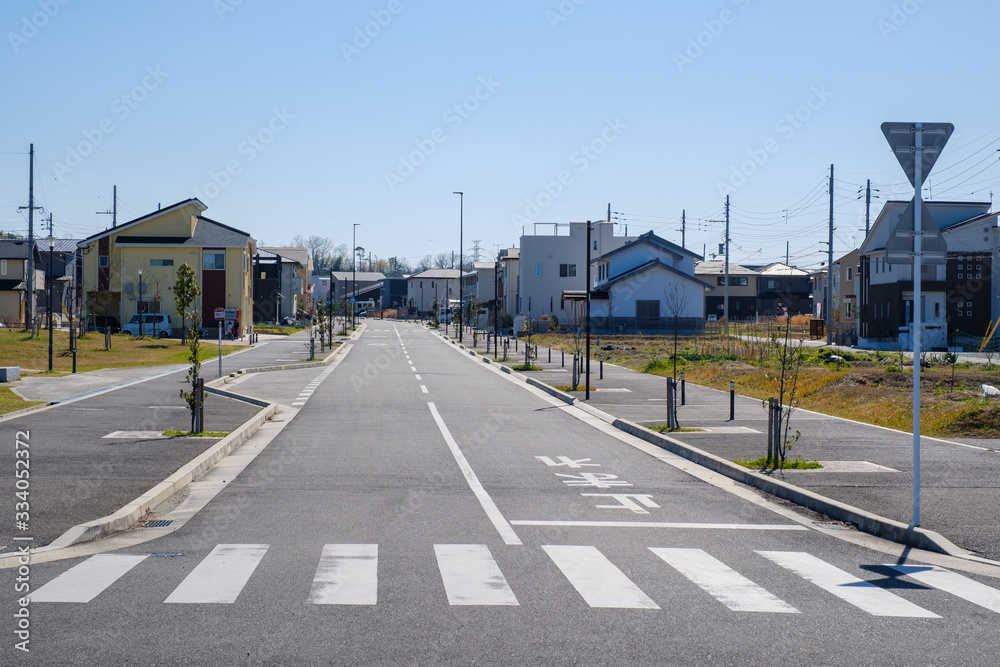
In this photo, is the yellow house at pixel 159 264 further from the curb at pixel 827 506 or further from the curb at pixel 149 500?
the curb at pixel 827 506

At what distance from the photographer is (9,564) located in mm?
7340

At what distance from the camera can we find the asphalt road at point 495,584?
17.7ft

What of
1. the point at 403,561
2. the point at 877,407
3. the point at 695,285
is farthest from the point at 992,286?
the point at 403,561

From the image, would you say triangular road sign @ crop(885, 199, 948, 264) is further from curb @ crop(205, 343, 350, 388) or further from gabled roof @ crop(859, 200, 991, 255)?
gabled roof @ crop(859, 200, 991, 255)

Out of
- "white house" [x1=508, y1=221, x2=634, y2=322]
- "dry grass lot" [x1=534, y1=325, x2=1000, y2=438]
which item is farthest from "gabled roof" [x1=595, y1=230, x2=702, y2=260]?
"dry grass lot" [x1=534, y1=325, x2=1000, y2=438]

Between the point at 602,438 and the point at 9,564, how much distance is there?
1152cm

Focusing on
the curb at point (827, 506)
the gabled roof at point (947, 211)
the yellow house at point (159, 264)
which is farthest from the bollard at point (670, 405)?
the yellow house at point (159, 264)

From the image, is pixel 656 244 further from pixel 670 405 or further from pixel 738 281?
pixel 670 405

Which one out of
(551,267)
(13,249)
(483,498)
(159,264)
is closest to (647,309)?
(551,267)

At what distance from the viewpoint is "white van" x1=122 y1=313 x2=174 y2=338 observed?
60.5 meters

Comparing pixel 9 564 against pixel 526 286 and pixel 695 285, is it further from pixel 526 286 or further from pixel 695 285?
pixel 526 286

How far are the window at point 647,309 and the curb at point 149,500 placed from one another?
5712 cm

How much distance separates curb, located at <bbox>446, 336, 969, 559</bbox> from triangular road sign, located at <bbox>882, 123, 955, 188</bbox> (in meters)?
3.60

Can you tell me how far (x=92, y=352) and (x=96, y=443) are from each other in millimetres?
31251
